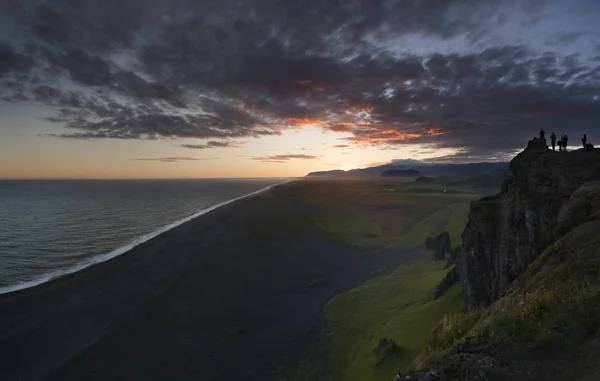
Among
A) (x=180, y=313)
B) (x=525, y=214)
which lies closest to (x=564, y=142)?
(x=525, y=214)

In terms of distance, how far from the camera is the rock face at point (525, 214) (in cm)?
1584

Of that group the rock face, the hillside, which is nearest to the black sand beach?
the rock face

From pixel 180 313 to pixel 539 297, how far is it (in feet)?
109

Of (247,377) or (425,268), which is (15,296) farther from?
(425,268)

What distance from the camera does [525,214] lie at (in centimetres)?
2008

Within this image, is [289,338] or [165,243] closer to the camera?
[289,338]

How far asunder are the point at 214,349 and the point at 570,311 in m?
26.2

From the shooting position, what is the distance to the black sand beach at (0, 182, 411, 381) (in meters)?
26.0

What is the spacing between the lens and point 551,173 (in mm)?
19812

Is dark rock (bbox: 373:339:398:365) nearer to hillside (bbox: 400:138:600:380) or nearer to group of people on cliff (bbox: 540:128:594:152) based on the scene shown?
hillside (bbox: 400:138:600:380)

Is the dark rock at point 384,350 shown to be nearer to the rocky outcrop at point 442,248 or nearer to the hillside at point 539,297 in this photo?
the hillside at point 539,297

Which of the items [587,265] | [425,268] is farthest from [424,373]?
[425,268]

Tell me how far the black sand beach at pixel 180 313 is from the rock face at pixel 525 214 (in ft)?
50.4

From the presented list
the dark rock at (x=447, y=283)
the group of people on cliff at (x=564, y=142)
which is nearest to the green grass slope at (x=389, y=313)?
the dark rock at (x=447, y=283)
